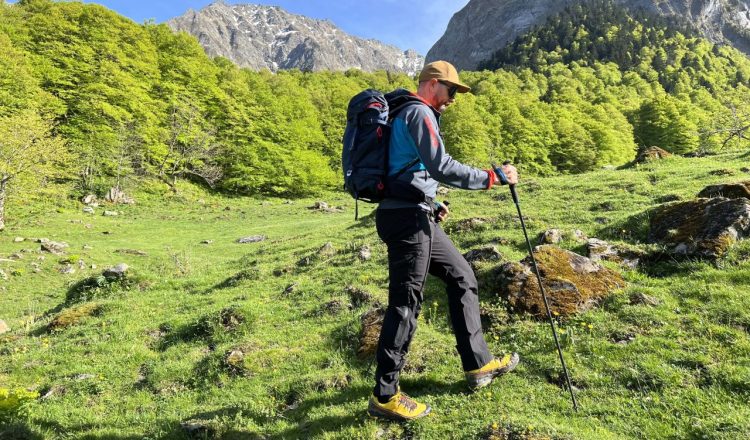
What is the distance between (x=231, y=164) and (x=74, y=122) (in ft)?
50.4

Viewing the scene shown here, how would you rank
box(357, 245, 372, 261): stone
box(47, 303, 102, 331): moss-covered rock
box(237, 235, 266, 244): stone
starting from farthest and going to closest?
box(237, 235, 266, 244): stone < box(357, 245, 372, 261): stone < box(47, 303, 102, 331): moss-covered rock

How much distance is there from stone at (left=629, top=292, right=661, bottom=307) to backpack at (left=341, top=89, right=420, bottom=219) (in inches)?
163

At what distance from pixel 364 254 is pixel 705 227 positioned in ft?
24.7

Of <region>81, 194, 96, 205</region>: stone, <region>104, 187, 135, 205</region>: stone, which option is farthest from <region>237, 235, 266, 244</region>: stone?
<region>81, 194, 96, 205</region>: stone

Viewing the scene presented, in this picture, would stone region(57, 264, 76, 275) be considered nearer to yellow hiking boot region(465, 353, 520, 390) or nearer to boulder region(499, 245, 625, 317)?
boulder region(499, 245, 625, 317)

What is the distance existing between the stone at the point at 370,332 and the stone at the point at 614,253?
13.3 ft

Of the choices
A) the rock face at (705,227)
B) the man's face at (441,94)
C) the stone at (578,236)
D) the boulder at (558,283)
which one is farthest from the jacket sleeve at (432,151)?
the stone at (578,236)

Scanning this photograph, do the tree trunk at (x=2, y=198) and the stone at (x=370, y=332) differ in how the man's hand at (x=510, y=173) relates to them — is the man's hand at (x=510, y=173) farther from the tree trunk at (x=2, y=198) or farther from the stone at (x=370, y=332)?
the tree trunk at (x=2, y=198)

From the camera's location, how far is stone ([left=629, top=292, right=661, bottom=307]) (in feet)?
18.4

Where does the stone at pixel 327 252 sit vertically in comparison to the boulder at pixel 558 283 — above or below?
below

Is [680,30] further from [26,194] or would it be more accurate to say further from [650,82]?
[26,194]

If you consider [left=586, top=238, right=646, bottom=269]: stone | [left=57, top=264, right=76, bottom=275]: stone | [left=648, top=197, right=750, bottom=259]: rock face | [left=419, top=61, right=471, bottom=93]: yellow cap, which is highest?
[left=419, top=61, right=471, bottom=93]: yellow cap

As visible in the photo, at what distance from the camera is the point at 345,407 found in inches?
177

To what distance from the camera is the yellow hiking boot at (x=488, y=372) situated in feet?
14.1
